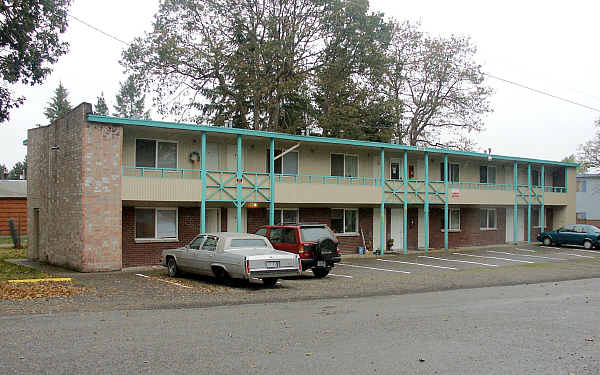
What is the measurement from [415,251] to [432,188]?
→ 3517 millimetres

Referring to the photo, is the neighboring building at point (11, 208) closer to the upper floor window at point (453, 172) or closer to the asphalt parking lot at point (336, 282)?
the asphalt parking lot at point (336, 282)

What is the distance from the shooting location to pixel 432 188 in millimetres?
29203

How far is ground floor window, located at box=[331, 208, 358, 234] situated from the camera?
26.8m

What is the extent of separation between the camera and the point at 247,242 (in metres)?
15.4

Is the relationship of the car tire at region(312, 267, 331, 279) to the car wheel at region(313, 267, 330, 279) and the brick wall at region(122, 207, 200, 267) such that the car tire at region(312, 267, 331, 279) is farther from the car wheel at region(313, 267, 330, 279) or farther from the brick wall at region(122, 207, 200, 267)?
the brick wall at region(122, 207, 200, 267)

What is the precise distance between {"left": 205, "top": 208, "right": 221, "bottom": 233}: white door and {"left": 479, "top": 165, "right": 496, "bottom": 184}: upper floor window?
1808 centimetres

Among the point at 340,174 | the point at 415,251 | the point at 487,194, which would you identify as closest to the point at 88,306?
the point at 340,174

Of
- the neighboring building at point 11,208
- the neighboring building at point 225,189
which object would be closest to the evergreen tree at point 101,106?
the neighboring building at point 11,208

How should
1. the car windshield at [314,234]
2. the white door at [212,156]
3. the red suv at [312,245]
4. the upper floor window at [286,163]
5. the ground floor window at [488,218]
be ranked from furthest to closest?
the ground floor window at [488,218] < the upper floor window at [286,163] < the white door at [212,156] < the car windshield at [314,234] < the red suv at [312,245]

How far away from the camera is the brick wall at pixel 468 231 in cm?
3144

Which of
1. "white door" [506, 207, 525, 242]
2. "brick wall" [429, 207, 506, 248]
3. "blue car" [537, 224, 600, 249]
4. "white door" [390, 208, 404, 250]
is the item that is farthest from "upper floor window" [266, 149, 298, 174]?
"blue car" [537, 224, 600, 249]

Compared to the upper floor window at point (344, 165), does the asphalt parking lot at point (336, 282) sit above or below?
below

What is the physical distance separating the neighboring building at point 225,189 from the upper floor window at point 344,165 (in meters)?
0.06

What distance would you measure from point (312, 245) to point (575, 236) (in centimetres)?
2229
